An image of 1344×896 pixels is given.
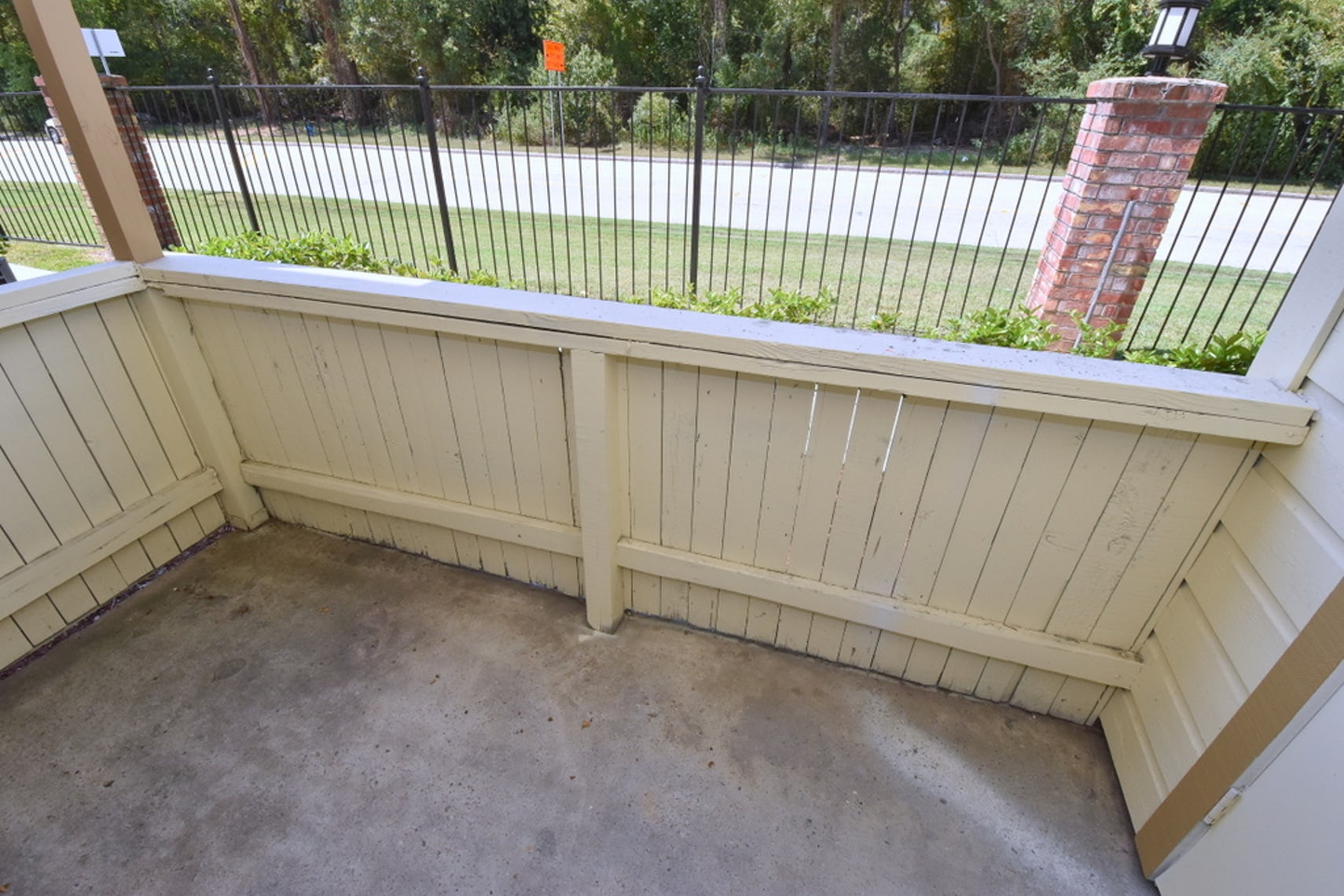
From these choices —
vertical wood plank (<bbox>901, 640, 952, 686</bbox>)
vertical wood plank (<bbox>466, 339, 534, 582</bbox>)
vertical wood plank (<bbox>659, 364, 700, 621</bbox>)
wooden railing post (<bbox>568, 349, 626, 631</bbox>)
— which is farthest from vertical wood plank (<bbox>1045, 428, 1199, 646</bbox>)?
→ vertical wood plank (<bbox>466, 339, 534, 582</bbox>)

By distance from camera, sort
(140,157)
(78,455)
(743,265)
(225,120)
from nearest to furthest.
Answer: (78,455), (225,120), (743,265), (140,157)

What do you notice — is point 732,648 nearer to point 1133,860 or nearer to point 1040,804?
point 1040,804

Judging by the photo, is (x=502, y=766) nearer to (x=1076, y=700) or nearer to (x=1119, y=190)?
(x=1076, y=700)

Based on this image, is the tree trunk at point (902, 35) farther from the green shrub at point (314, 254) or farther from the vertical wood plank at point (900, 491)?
the vertical wood plank at point (900, 491)

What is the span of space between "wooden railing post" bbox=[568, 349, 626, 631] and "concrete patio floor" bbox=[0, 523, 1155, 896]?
17cm

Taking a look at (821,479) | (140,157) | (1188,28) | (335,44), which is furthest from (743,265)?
(335,44)

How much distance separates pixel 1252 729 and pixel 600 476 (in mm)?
1605

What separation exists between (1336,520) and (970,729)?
43.3 inches

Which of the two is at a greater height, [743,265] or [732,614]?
[743,265]

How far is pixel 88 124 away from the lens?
6.38 ft

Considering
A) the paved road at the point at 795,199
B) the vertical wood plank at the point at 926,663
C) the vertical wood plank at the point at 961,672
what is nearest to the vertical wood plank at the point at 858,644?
the vertical wood plank at the point at 926,663

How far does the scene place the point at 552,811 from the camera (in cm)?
173

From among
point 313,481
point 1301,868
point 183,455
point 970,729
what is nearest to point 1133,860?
point 970,729

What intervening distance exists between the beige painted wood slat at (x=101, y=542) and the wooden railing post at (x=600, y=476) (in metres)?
1.62
